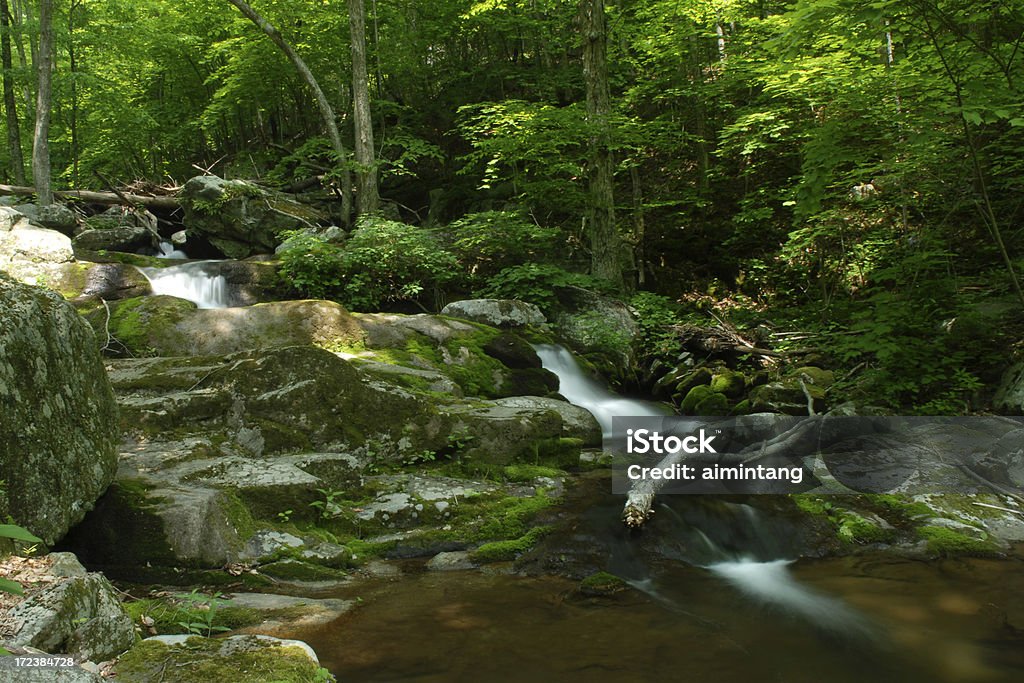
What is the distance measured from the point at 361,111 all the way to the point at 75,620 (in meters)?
13.3

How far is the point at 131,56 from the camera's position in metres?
19.1

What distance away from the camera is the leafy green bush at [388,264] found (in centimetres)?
1077

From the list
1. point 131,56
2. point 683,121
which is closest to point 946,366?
point 683,121

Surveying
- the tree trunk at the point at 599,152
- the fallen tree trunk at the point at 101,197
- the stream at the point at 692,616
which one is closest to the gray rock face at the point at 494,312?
the tree trunk at the point at 599,152

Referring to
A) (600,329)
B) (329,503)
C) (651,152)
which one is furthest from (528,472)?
(651,152)

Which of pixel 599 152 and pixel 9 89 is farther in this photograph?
pixel 9 89

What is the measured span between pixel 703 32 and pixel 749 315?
5856 millimetres

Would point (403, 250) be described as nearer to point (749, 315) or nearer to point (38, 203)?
point (749, 315)

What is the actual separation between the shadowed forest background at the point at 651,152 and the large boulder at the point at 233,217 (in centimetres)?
167

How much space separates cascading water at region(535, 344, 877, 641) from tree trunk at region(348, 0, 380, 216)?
34.3ft

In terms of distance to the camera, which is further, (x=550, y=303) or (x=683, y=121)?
(x=683, y=121)

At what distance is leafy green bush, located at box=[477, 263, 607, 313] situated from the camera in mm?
11305

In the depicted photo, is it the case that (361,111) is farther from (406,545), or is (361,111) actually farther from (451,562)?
(451,562)

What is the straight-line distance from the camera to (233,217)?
13945mm
